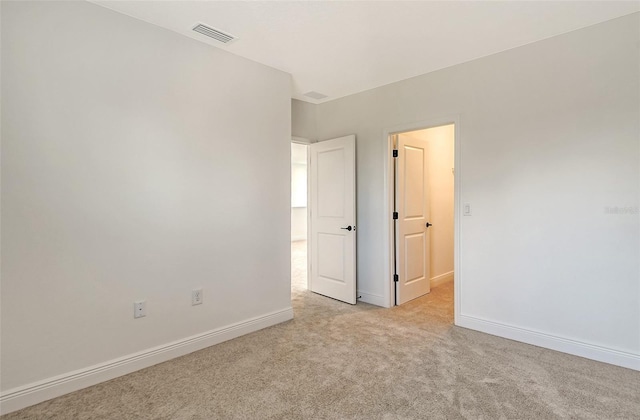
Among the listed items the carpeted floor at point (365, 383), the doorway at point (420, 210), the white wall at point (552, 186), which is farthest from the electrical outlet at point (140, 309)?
the white wall at point (552, 186)

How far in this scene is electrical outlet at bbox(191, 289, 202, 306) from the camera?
2695 millimetres

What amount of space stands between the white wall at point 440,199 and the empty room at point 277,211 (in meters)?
1.08

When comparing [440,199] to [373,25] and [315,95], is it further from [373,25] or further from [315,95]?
[373,25]

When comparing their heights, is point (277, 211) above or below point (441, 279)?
above

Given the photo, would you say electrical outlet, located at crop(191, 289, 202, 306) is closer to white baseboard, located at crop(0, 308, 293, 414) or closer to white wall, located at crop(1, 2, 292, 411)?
white wall, located at crop(1, 2, 292, 411)

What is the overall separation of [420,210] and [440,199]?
67cm

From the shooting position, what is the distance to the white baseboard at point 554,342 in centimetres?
238

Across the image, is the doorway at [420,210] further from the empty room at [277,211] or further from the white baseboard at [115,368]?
the white baseboard at [115,368]

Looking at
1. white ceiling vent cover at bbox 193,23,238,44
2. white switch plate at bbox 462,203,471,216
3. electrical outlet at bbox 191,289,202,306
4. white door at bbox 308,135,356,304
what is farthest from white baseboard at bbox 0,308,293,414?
white ceiling vent cover at bbox 193,23,238,44

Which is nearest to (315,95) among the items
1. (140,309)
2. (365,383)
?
(140,309)

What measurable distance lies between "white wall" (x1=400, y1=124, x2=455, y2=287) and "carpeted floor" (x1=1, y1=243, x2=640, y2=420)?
1718mm

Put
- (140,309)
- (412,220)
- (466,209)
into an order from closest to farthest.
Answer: (140,309) → (466,209) → (412,220)

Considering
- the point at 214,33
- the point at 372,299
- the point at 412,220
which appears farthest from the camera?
the point at 412,220

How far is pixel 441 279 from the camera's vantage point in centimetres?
470
